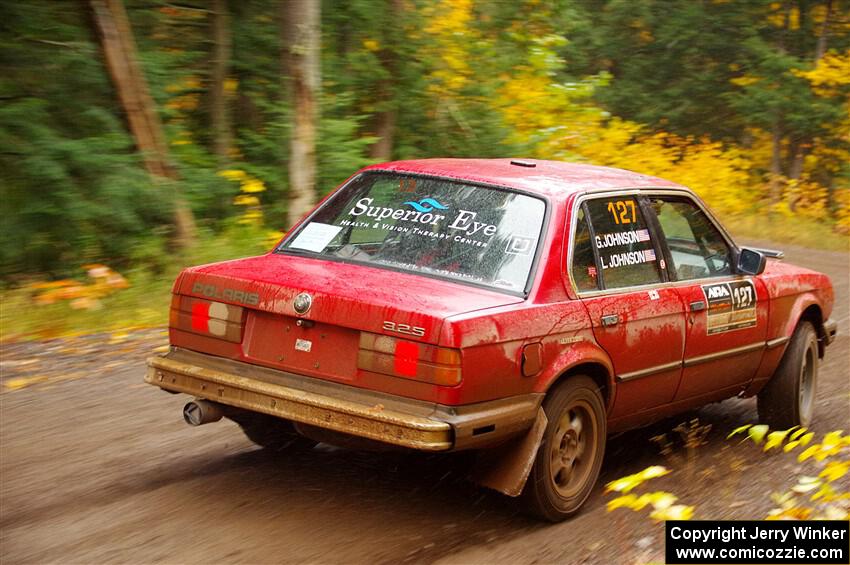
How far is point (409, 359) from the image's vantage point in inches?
173

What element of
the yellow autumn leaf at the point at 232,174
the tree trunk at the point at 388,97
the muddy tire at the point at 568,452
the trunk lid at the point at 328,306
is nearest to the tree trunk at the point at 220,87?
the yellow autumn leaf at the point at 232,174

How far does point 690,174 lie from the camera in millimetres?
26719

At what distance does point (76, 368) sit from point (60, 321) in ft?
5.25

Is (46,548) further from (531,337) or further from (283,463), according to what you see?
(531,337)

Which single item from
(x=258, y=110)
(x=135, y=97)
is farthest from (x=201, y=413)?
(x=258, y=110)

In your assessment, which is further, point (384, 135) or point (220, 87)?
point (384, 135)

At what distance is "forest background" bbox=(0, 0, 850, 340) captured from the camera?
9.83m

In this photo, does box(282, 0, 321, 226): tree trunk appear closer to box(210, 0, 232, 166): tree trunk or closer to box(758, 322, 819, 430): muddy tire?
box(210, 0, 232, 166): tree trunk

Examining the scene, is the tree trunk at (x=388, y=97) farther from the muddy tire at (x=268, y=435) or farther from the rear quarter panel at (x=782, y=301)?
the muddy tire at (x=268, y=435)

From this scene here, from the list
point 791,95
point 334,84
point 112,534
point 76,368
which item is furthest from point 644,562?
point 791,95

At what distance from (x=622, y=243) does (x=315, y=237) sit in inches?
65.8

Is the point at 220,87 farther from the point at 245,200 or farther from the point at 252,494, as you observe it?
the point at 252,494

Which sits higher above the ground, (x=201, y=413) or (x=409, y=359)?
(x=409, y=359)

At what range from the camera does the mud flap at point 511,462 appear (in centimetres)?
464
